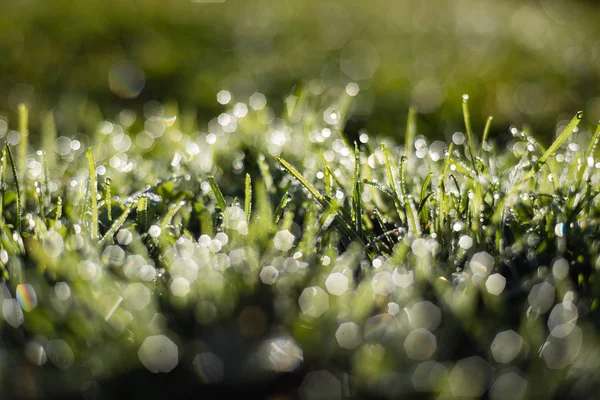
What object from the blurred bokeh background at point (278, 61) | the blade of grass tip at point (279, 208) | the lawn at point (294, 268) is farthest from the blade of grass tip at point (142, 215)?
the blurred bokeh background at point (278, 61)

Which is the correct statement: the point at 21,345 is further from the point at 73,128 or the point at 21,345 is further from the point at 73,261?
the point at 73,128

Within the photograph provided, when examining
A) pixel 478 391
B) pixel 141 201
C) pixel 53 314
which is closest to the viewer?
pixel 478 391

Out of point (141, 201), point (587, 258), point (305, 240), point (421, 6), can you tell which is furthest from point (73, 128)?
point (421, 6)

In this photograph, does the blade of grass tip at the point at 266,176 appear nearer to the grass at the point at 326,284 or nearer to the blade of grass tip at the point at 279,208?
the grass at the point at 326,284

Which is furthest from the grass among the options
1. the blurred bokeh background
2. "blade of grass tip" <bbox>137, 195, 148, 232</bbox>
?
the blurred bokeh background

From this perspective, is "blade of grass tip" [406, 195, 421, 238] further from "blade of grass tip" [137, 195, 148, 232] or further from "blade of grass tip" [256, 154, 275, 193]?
"blade of grass tip" [137, 195, 148, 232]

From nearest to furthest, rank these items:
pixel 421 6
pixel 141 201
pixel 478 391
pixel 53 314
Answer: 1. pixel 478 391
2. pixel 53 314
3. pixel 141 201
4. pixel 421 6
